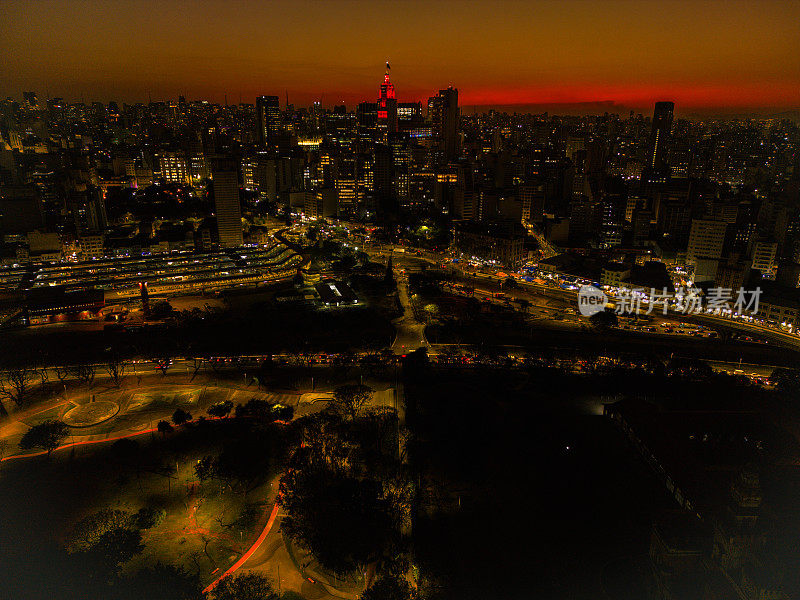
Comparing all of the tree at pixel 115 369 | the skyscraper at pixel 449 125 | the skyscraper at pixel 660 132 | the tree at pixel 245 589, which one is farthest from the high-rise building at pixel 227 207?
the skyscraper at pixel 660 132

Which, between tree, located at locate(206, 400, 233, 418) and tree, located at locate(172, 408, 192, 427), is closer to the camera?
tree, located at locate(172, 408, 192, 427)

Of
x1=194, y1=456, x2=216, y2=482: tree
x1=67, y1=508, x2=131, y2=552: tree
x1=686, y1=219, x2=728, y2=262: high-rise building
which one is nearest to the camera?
x1=67, y1=508, x2=131, y2=552: tree

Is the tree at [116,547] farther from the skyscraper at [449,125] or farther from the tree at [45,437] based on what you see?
the skyscraper at [449,125]

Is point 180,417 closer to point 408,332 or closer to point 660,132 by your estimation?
point 408,332
